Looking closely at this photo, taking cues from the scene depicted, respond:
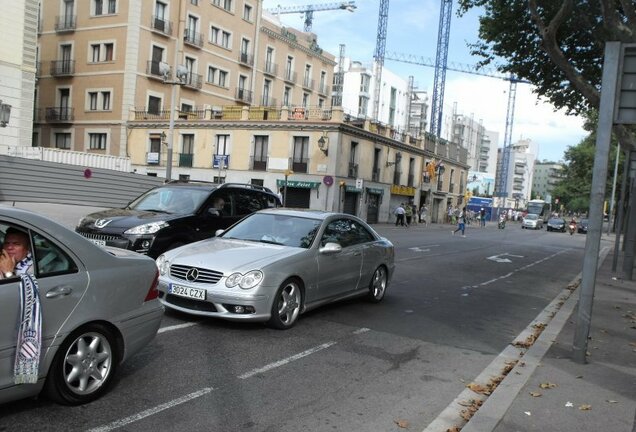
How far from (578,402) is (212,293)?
3.78 meters

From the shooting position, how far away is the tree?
1332 centimetres

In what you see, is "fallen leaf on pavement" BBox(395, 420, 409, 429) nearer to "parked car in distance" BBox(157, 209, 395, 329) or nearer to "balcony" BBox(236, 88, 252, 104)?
"parked car in distance" BBox(157, 209, 395, 329)

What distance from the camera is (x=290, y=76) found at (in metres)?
54.0

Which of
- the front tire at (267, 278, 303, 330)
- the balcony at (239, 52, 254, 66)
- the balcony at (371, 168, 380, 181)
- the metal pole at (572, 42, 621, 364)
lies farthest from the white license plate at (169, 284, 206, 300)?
the balcony at (239, 52, 254, 66)

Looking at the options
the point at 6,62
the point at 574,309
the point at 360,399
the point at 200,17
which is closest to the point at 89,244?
the point at 360,399

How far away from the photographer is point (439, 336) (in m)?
Result: 6.88

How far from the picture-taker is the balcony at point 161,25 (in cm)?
4075

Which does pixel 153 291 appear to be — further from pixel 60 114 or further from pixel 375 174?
pixel 60 114

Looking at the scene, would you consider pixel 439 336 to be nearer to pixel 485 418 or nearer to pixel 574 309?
pixel 485 418

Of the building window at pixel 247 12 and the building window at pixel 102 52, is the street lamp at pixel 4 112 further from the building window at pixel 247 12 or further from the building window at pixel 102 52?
the building window at pixel 247 12

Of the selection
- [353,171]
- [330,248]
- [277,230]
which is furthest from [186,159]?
[330,248]

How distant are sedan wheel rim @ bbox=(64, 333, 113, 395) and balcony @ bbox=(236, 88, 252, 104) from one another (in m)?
46.3

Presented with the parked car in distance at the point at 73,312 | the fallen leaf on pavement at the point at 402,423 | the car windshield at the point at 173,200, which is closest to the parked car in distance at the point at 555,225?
the car windshield at the point at 173,200

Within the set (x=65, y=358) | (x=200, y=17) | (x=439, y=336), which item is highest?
(x=200, y=17)
